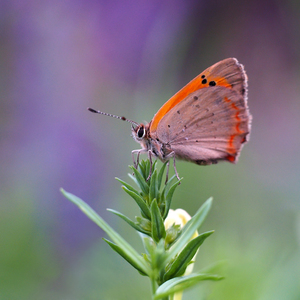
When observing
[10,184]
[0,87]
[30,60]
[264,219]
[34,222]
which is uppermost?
[30,60]

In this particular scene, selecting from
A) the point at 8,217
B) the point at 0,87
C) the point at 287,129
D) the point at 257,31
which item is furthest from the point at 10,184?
the point at 257,31

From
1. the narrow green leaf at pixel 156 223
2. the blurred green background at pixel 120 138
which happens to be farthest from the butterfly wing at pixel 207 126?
the narrow green leaf at pixel 156 223

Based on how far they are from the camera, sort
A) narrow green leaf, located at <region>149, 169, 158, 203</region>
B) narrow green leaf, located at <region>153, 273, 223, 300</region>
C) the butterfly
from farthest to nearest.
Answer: the butterfly < narrow green leaf, located at <region>149, 169, 158, 203</region> < narrow green leaf, located at <region>153, 273, 223, 300</region>

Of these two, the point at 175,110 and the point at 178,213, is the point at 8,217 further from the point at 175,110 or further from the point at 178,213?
the point at 178,213

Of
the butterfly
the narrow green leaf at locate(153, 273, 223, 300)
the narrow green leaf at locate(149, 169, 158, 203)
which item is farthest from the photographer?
the butterfly

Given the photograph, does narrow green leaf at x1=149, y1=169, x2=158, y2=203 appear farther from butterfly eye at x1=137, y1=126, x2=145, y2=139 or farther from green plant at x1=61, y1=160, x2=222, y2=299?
butterfly eye at x1=137, y1=126, x2=145, y2=139

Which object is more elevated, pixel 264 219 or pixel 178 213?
pixel 178 213

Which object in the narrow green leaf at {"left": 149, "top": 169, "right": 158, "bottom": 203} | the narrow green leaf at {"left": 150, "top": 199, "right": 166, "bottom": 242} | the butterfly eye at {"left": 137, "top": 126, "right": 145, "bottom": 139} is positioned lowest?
the narrow green leaf at {"left": 150, "top": 199, "right": 166, "bottom": 242}

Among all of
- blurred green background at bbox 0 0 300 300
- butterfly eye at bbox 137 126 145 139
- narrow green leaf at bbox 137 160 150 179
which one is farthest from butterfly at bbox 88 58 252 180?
narrow green leaf at bbox 137 160 150 179
